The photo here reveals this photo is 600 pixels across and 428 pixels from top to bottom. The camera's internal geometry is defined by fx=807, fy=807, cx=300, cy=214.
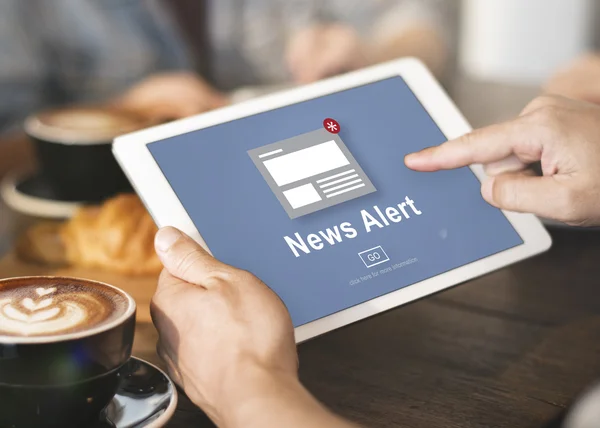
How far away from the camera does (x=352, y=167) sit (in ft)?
2.58

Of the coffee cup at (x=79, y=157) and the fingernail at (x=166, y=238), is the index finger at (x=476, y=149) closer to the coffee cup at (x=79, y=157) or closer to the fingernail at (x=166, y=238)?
the fingernail at (x=166, y=238)

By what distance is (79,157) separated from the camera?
42.4 inches

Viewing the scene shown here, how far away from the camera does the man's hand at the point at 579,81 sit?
50.0 inches

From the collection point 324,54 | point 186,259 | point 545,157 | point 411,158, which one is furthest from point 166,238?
point 324,54

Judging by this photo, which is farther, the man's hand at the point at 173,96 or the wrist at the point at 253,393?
the man's hand at the point at 173,96

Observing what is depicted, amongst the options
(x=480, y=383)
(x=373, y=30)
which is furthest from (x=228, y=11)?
(x=480, y=383)

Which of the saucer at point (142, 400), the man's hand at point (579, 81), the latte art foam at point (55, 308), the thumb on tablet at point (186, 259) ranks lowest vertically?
the man's hand at point (579, 81)

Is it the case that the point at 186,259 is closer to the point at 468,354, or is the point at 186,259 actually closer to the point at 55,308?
the point at 55,308

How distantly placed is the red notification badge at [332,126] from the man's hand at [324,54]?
761 mm

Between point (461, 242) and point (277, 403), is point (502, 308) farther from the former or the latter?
point (277, 403)

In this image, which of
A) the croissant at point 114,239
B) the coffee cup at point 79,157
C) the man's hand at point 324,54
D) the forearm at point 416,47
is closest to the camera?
the croissant at point 114,239

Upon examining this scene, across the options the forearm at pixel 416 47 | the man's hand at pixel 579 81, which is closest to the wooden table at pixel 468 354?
the man's hand at pixel 579 81

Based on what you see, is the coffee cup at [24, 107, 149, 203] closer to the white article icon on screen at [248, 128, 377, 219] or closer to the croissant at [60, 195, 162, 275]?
the croissant at [60, 195, 162, 275]

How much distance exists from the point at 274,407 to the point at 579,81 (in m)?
0.94
